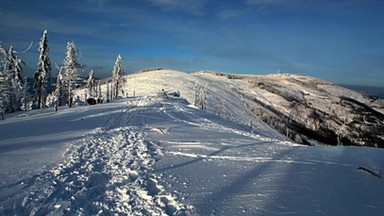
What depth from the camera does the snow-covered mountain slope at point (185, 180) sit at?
8.05 meters

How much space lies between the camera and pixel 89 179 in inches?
403

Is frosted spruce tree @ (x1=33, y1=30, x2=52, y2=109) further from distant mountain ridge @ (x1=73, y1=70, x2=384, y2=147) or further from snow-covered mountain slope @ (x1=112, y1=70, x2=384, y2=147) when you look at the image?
snow-covered mountain slope @ (x1=112, y1=70, x2=384, y2=147)

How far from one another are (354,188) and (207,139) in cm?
1062

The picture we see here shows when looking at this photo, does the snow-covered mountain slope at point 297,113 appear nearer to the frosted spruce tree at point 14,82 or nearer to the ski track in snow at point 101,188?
the frosted spruce tree at point 14,82

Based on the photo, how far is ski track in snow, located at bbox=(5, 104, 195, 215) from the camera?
7781 mm

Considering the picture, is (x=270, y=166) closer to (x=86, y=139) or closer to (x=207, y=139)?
(x=207, y=139)

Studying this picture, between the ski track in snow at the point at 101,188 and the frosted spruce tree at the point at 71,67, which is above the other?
Answer: the frosted spruce tree at the point at 71,67

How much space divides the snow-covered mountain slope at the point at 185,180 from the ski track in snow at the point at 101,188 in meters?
0.03

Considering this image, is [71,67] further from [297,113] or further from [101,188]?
[297,113]

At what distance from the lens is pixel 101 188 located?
30.9ft

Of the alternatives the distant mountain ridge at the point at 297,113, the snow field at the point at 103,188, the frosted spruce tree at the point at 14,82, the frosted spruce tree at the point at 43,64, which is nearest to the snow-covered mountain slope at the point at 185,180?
the snow field at the point at 103,188

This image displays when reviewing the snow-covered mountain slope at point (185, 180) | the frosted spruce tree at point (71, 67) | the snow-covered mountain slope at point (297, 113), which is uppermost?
the frosted spruce tree at point (71, 67)

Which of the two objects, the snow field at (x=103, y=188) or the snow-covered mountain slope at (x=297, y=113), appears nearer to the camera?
the snow field at (x=103, y=188)

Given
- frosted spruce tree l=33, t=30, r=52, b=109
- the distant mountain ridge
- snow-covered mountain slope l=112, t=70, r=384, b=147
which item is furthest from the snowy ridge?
the distant mountain ridge
